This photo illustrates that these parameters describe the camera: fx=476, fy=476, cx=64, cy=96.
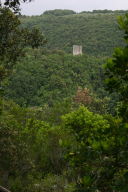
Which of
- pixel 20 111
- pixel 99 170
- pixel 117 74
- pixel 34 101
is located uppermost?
pixel 117 74

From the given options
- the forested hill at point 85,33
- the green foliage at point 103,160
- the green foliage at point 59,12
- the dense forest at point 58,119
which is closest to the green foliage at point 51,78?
the dense forest at point 58,119

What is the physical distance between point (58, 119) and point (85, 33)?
76914 millimetres

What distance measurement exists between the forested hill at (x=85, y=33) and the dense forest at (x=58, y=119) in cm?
294

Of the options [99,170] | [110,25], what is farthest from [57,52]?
[99,170]

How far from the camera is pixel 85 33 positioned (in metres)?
114

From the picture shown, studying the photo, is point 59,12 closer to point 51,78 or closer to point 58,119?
point 51,78

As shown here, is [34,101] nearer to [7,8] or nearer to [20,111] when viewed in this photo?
[20,111]

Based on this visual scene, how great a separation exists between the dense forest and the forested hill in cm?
294

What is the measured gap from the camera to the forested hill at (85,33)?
104062mm

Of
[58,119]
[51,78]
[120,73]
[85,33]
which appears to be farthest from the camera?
[85,33]

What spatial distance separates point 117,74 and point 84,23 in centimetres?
11856

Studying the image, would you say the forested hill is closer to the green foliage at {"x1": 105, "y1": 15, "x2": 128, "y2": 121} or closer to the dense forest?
the dense forest

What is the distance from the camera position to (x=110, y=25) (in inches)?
4523

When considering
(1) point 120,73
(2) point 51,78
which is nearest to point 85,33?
(2) point 51,78
